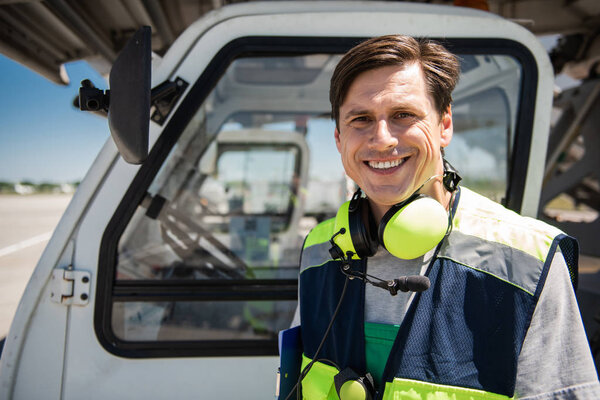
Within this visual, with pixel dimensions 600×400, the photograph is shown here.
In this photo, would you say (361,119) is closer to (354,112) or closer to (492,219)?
(354,112)

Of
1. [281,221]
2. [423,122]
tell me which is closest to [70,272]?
[423,122]

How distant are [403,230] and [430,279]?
15 centimetres

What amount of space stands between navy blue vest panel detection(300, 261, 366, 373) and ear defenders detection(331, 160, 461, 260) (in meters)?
0.06

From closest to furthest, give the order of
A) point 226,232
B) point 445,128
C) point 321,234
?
1. point 445,128
2. point 321,234
3. point 226,232

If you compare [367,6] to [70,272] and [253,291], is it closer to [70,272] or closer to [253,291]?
[253,291]

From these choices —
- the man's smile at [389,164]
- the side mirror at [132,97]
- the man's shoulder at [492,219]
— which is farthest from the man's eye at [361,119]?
the side mirror at [132,97]

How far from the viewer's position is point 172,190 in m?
1.75

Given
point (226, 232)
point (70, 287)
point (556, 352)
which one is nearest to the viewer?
point (556, 352)

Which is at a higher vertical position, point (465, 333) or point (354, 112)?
point (354, 112)

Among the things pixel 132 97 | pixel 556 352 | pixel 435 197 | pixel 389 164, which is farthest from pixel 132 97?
pixel 556 352

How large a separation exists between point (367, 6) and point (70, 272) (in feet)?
4.64

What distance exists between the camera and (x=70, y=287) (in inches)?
51.6

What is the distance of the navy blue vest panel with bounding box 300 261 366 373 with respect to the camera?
0.93 metres

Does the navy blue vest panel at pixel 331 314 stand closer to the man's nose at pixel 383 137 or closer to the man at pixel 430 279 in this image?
the man at pixel 430 279
